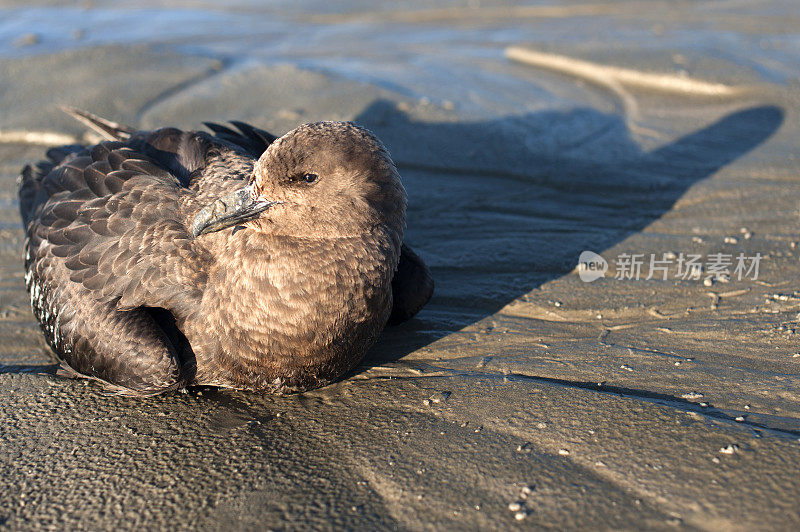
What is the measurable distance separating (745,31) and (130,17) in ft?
25.2

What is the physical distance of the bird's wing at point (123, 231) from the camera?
3637 millimetres

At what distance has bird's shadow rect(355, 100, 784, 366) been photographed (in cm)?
460

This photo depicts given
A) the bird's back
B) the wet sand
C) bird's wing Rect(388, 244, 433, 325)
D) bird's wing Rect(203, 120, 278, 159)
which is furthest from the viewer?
bird's wing Rect(203, 120, 278, 159)

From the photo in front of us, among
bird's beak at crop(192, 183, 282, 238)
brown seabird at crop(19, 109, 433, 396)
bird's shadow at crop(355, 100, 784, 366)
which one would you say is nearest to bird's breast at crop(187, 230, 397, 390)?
brown seabird at crop(19, 109, 433, 396)

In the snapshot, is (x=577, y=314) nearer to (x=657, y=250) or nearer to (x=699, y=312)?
(x=699, y=312)

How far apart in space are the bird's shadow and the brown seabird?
565 mm

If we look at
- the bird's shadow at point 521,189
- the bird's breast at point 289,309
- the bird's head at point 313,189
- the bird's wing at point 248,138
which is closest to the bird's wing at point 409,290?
the bird's shadow at point 521,189

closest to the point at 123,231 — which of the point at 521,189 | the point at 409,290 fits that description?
the point at 409,290

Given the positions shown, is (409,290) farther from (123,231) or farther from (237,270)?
(123,231)

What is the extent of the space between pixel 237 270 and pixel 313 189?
524mm

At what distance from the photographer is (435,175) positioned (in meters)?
5.92

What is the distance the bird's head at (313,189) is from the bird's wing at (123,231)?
1.00 ft

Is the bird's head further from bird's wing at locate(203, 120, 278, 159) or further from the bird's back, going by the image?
bird's wing at locate(203, 120, 278, 159)

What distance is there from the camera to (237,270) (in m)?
3.54
